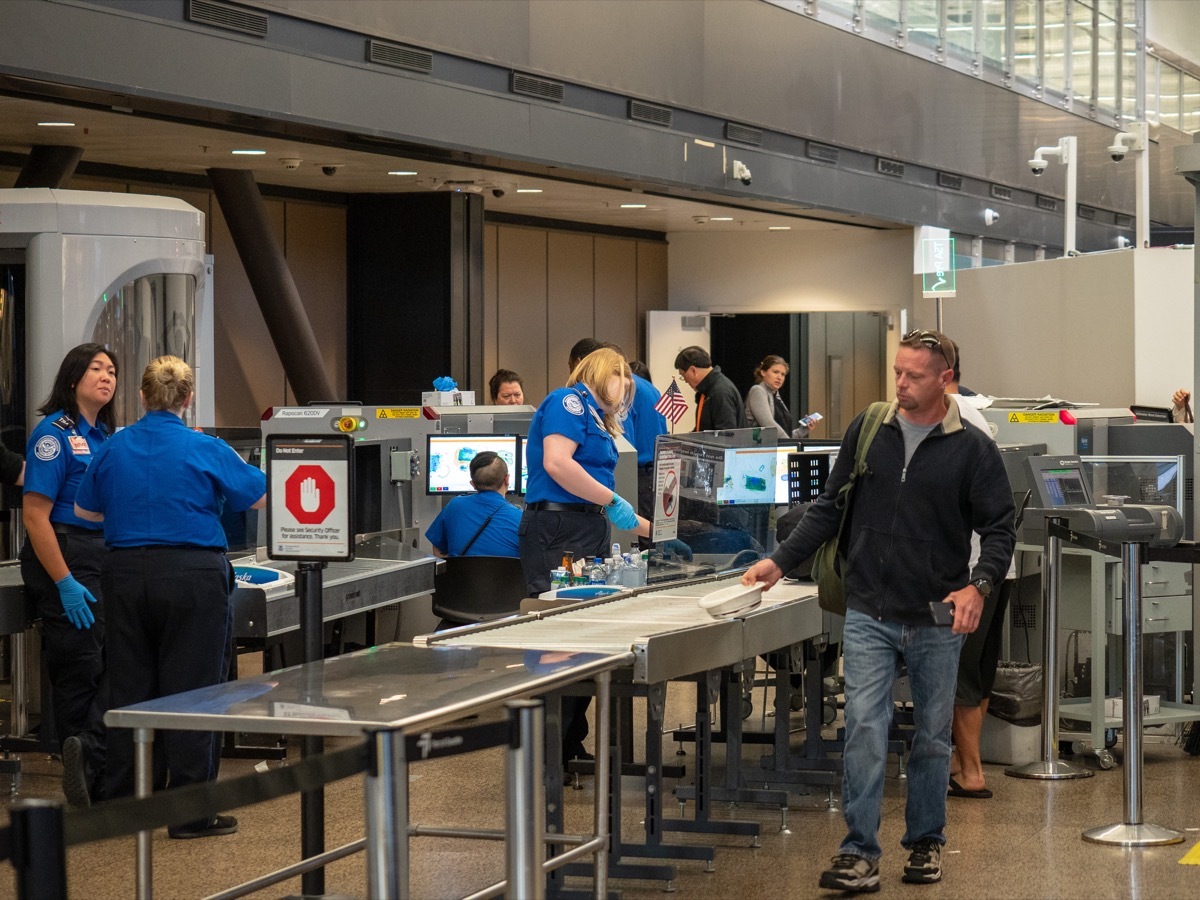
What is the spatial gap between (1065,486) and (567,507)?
1.89 meters

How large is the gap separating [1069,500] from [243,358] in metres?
8.49

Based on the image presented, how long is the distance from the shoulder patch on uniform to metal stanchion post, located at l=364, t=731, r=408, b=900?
2.97m

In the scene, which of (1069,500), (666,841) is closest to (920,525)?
(666,841)

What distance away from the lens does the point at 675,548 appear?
5777 millimetres

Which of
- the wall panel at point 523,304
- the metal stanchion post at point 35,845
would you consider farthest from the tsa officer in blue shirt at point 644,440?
the wall panel at point 523,304

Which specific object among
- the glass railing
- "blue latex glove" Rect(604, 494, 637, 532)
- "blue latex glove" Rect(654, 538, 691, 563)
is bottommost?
"blue latex glove" Rect(654, 538, 691, 563)

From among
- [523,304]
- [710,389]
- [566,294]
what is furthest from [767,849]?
[566,294]

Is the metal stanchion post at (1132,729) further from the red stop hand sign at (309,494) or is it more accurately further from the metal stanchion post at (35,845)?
the metal stanchion post at (35,845)

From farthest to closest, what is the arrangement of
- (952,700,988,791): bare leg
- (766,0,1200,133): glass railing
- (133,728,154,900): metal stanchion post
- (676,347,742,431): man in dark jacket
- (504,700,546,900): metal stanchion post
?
(766,0,1200,133): glass railing < (676,347,742,431): man in dark jacket < (952,700,988,791): bare leg < (133,728,154,900): metal stanchion post < (504,700,546,900): metal stanchion post

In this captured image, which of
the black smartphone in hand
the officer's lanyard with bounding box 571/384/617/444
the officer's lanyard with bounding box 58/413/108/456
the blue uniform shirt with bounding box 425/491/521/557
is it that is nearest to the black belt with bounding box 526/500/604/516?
the officer's lanyard with bounding box 571/384/617/444

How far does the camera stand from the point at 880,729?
452cm

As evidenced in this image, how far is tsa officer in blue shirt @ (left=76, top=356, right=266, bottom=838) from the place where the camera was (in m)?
5.00

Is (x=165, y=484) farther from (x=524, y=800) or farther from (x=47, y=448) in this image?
(x=524, y=800)

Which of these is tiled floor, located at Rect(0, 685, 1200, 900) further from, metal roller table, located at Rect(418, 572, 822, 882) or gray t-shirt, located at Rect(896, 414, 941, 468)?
gray t-shirt, located at Rect(896, 414, 941, 468)
